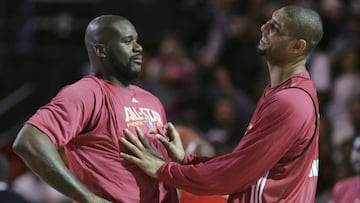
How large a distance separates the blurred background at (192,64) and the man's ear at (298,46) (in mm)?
3635

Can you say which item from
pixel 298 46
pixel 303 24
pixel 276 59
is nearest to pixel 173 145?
pixel 276 59

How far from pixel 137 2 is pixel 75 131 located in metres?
8.17

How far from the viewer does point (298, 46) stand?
570 centimetres

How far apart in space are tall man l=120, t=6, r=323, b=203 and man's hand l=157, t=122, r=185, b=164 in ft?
0.20

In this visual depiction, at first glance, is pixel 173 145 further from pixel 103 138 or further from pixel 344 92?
pixel 344 92

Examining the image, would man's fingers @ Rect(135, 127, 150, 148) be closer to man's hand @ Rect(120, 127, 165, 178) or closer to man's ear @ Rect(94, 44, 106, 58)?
man's hand @ Rect(120, 127, 165, 178)

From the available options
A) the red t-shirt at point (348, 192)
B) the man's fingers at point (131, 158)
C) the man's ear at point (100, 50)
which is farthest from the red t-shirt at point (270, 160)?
the red t-shirt at point (348, 192)

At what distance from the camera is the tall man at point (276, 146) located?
5.49m

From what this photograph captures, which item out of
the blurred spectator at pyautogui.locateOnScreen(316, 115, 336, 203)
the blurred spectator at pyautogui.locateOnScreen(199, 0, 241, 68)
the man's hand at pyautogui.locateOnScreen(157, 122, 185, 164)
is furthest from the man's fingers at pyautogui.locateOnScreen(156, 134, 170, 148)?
the blurred spectator at pyautogui.locateOnScreen(199, 0, 241, 68)

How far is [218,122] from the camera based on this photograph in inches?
441

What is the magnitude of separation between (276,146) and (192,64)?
21.8ft

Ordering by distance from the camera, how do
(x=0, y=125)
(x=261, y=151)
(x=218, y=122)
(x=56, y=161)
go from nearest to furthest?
(x=56, y=161) < (x=261, y=151) < (x=218, y=122) < (x=0, y=125)

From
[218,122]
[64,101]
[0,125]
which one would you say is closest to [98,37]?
[64,101]

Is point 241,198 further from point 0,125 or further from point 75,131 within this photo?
point 0,125
